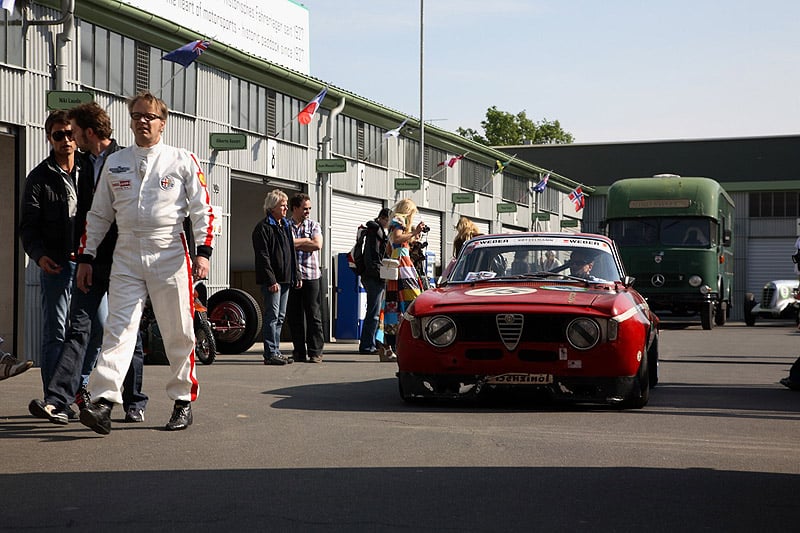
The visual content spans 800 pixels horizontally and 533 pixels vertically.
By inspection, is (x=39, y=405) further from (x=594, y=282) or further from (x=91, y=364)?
(x=594, y=282)

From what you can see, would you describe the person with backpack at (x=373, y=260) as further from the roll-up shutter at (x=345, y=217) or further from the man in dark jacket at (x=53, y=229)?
the roll-up shutter at (x=345, y=217)

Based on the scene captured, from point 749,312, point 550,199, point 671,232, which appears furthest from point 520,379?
point 550,199

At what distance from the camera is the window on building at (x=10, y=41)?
53.0ft

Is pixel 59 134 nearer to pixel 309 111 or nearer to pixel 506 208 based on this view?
pixel 309 111

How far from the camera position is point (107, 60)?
1950cm

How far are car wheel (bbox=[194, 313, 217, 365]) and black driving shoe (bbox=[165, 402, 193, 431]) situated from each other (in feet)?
22.1

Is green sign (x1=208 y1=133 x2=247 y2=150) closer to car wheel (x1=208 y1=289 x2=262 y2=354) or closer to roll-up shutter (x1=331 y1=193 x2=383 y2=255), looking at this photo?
car wheel (x1=208 y1=289 x2=262 y2=354)

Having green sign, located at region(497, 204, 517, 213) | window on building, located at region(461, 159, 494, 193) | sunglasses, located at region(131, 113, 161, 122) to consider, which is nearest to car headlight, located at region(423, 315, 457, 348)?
sunglasses, located at region(131, 113, 161, 122)

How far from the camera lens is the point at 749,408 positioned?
9.73 meters

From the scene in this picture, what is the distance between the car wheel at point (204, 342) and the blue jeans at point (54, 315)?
629 cm

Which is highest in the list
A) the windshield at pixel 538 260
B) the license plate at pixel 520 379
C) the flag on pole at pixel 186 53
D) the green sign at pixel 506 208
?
the flag on pole at pixel 186 53

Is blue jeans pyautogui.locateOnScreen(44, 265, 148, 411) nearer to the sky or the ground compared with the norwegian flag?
nearer to the ground

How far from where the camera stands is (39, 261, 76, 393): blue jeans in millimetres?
8281

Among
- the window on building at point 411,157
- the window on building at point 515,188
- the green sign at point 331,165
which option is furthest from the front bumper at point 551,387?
the window on building at point 515,188
